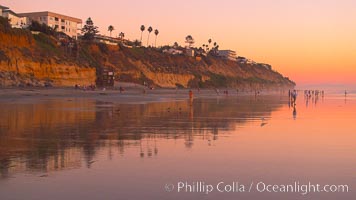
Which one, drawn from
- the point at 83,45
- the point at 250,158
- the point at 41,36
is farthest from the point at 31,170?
the point at 83,45

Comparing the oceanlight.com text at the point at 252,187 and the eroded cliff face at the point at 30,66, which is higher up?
the eroded cliff face at the point at 30,66

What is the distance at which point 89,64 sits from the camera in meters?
72.8

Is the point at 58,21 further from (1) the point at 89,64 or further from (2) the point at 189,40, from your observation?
(2) the point at 189,40

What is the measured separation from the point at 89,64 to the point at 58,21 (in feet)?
111

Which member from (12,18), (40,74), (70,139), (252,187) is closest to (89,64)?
(40,74)

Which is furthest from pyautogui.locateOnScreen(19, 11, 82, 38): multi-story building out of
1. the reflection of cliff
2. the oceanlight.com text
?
the oceanlight.com text

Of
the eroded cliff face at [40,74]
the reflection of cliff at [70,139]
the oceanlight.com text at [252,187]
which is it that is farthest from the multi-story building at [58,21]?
the oceanlight.com text at [252,187]

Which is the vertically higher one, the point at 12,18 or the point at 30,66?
the point at 12,18

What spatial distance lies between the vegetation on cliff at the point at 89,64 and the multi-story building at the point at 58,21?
43.7 ft

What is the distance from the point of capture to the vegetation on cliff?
2157 inches

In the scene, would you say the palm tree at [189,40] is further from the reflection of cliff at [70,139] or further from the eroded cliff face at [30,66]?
the reflection of cliff at [70,139]

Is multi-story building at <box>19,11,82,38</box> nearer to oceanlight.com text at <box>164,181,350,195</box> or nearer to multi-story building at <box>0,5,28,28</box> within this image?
multi-story building at <box>0,5,28,28</box>

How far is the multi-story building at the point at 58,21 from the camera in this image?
98062 mm

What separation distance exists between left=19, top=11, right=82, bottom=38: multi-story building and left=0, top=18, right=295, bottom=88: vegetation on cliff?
1332 cm
